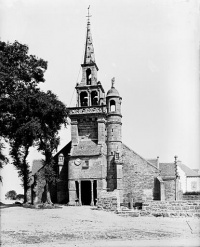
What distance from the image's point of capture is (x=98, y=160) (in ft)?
133

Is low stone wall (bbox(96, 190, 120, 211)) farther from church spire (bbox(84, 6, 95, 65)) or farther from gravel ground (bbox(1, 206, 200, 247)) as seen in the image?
church spire (bbox(84, 6, 95, 65))

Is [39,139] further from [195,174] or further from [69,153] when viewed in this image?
[195,174]

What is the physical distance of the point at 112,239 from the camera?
1564 cm

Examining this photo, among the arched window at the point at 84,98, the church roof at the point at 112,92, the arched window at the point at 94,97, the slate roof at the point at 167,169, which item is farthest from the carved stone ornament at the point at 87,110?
the slate roof at the point at 167,169

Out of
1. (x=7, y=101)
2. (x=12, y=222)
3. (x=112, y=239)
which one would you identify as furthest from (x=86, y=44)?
(x=112, y=239)

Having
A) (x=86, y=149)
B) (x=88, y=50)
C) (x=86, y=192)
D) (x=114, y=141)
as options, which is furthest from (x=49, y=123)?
(x=88, y=50)

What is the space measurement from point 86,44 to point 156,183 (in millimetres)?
19939

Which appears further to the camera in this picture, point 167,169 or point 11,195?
point 11,195

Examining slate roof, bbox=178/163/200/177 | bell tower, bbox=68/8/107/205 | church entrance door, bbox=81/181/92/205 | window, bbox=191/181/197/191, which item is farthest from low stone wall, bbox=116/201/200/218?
slate roof, bbox=178/163/200/177

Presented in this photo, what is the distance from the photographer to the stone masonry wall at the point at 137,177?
42.5 metres

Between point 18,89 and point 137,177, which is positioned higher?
point 18,89

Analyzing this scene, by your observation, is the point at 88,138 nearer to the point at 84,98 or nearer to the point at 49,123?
the point at 84,98

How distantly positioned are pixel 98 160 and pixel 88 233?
23698 millimetres

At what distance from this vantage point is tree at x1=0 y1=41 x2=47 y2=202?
89.8 ft
